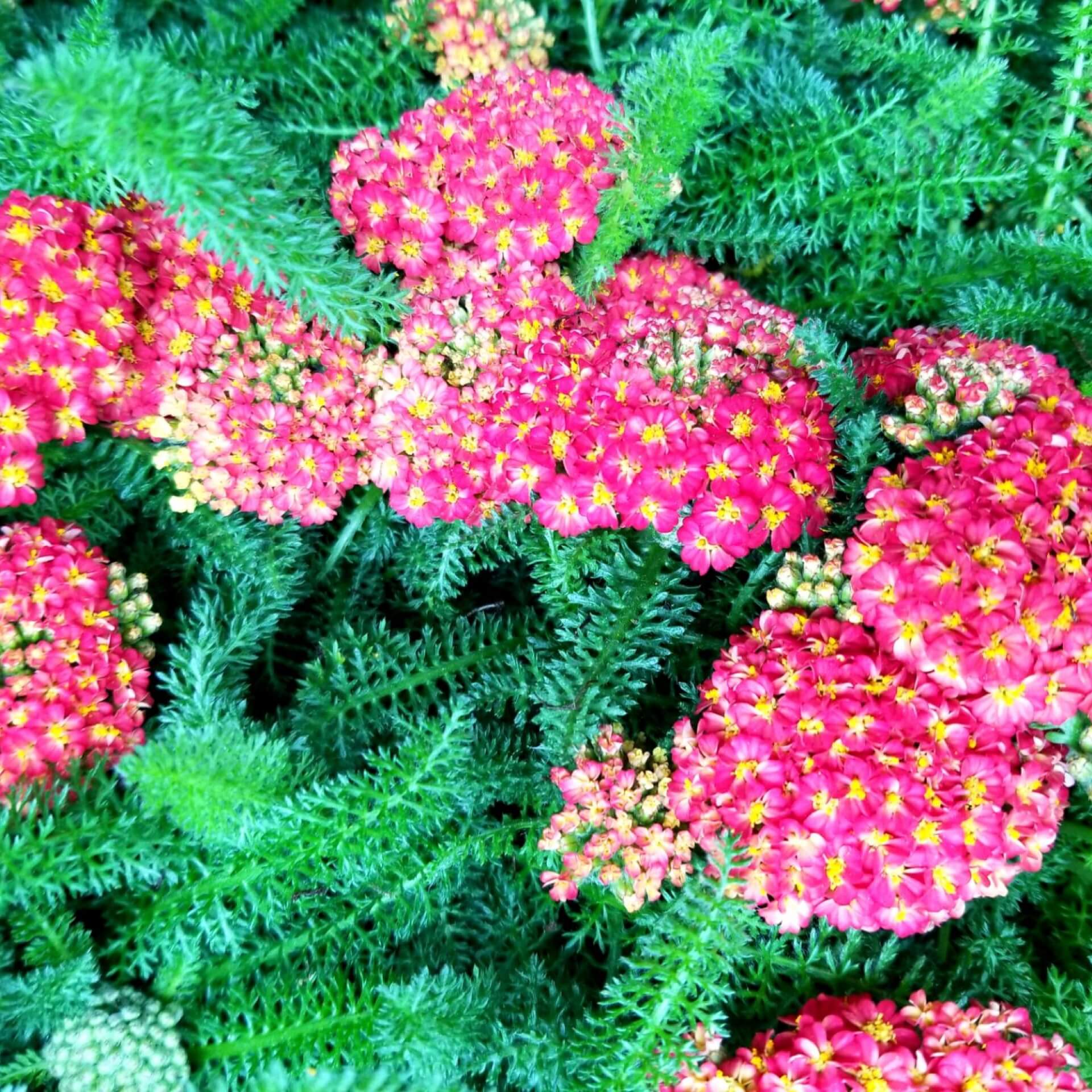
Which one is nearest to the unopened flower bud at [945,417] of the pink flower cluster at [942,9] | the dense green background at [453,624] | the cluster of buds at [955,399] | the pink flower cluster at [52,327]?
the cluster of buds at [955,399]

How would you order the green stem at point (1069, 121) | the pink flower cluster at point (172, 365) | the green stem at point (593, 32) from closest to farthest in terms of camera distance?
the pink flower cluster at point (172, 365)
the green stem at point (1069, 121)
the green stem at point (593, 32)

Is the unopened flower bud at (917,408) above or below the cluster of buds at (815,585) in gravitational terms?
above

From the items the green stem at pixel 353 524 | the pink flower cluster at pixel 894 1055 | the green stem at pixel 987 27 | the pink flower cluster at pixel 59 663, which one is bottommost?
the pink flower cluster at pixel 59 663

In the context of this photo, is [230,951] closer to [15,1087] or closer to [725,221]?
[15,1087]

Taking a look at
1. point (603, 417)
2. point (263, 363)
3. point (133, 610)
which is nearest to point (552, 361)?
point (603, 417)

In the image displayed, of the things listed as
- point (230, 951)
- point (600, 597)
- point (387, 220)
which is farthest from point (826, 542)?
point (230, 951)

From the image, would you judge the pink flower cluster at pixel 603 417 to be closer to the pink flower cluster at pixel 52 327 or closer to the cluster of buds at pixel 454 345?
the cluster of buds at pixel 454 345

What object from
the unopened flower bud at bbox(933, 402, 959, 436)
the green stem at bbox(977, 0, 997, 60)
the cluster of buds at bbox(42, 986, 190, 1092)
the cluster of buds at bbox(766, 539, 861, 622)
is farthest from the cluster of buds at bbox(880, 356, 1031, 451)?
the cluster of buds at bbox(42, 986, 190, 1092)
